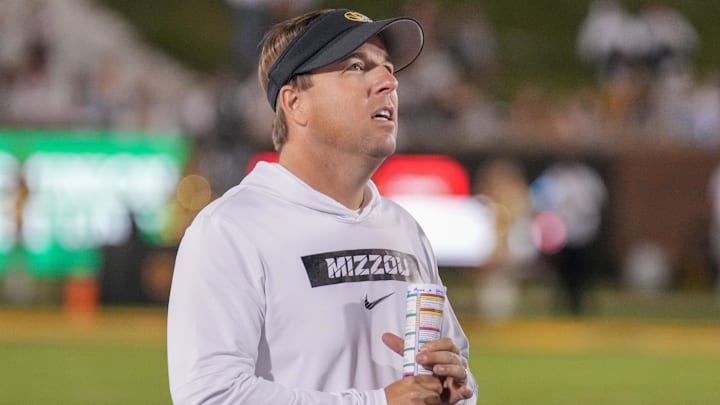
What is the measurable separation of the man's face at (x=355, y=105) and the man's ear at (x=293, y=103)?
0.04 metres

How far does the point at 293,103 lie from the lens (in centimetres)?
359

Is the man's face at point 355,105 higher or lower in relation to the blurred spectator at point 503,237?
higher

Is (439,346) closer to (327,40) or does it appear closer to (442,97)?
(327,40)

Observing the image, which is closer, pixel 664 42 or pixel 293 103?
pixel 293 103

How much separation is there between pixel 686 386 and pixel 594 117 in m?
10.3

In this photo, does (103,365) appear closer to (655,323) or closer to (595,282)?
(655,323)

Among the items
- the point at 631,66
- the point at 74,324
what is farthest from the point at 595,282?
the point at 74,324

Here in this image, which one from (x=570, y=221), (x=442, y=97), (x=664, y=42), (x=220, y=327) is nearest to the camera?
(x=220, y=327)

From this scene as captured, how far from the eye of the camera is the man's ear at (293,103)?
11.7 feet

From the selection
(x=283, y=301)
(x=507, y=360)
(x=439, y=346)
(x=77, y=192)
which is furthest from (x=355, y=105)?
(x=77, y=192)

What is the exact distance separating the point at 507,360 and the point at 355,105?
10.0m

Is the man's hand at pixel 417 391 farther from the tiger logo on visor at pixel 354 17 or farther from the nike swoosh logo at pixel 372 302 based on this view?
the tiger logo on visor at pixel 354 17

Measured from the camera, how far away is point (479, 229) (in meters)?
18.1

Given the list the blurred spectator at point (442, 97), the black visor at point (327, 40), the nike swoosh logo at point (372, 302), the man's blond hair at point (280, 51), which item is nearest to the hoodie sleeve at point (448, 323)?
the nike swoosh logo at point (372, 302)
